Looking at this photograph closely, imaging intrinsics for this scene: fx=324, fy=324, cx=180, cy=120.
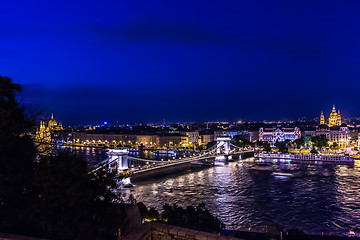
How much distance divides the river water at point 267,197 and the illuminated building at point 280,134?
3012cm

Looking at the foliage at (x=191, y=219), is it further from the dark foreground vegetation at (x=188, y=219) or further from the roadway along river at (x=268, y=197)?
the roadway along river at (x=268, y=197)

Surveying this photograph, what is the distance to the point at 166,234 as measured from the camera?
116 inches

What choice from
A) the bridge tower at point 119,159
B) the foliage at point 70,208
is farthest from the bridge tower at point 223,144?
the foliage at point 70,208

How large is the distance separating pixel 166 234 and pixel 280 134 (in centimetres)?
5332

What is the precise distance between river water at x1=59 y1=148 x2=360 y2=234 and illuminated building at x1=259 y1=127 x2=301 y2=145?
30.1 meters

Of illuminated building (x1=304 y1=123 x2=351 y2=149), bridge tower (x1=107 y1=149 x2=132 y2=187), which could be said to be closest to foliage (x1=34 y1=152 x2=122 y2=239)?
bridge tower (x1=107 y1=149 x2=132 y2=187)

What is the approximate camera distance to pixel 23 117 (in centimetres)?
380

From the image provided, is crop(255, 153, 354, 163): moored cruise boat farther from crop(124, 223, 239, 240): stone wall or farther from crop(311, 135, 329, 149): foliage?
crop(124, 223, 239, 240): stone wall

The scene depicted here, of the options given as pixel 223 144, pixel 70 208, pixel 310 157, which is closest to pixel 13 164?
pixel 70 208

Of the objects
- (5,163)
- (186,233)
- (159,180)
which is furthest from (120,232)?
(159,180)

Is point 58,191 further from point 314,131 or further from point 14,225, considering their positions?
point 314,131

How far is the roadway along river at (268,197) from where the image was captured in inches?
467

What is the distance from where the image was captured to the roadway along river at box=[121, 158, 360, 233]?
11868 mm

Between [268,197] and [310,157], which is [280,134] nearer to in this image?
[310,157]
